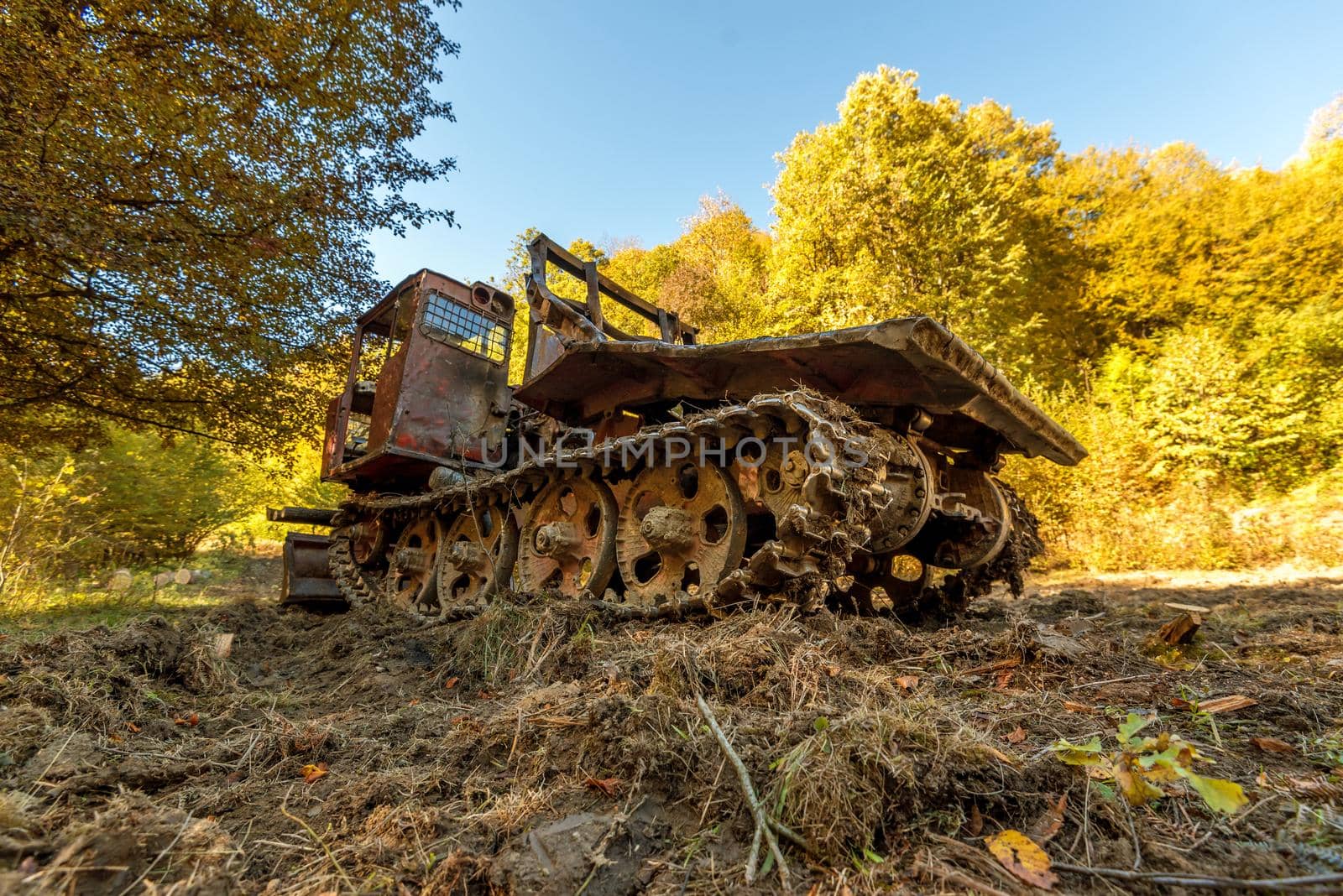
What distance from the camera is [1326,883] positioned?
1.02m

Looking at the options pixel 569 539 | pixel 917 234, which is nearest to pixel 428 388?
pixel 569 539

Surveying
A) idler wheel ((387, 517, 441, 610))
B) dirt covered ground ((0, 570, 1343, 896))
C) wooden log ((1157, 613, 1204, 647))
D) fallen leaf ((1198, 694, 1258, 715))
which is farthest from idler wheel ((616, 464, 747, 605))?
idler wheel ((387, 517, 441, 610))

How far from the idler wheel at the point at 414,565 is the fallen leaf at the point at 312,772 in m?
4.17

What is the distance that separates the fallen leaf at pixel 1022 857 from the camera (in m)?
1.13

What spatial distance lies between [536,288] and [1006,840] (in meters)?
4.91

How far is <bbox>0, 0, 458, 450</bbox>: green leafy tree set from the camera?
4.21 m

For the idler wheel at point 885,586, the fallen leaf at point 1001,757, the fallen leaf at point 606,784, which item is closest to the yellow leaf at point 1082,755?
the fallen leaf at point 1001,757

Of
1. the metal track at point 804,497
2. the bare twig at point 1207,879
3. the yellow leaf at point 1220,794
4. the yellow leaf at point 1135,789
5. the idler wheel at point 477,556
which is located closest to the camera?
the bare twig at point 1207,879

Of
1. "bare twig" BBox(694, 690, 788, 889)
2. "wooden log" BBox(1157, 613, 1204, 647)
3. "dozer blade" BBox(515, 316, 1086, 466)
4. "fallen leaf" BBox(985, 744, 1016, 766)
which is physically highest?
"dozer blade" BBox(515, 316, 1086, 466)

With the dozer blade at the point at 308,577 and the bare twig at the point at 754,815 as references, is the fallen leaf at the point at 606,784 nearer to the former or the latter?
the bare twig at the point at 754,815

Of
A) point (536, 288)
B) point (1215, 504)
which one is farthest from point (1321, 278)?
point (536, 288)

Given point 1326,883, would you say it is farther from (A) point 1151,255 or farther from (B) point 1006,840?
(A) point 1151,255

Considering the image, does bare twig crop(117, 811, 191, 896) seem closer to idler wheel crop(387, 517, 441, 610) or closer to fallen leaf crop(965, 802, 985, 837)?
fallen leaf crop(965, 802, 985, 837)

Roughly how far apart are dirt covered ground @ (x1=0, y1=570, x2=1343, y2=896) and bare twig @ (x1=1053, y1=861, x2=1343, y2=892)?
0.02 metres
